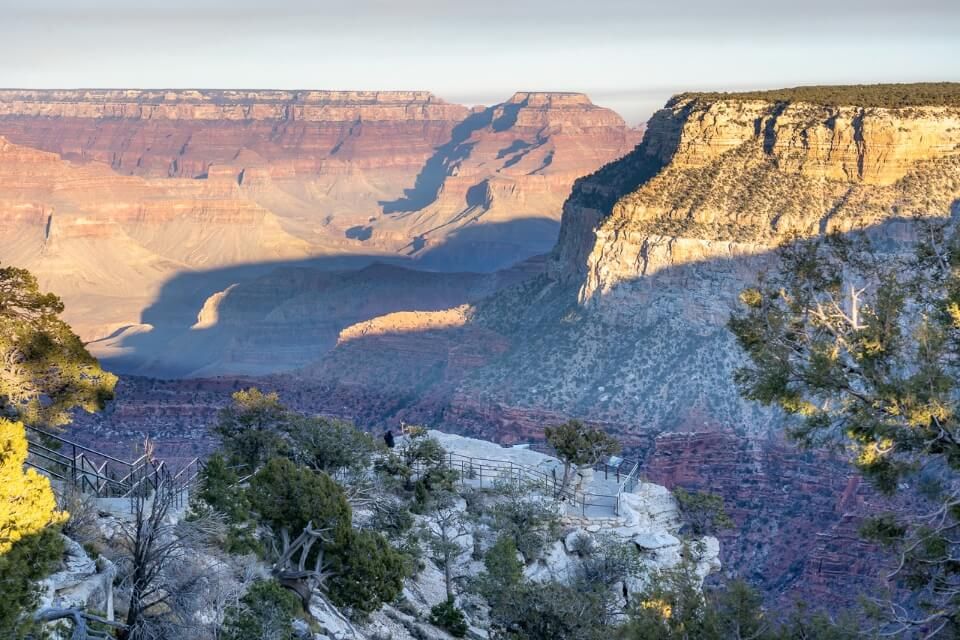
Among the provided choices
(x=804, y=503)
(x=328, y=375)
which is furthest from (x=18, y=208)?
(x=804, y=503)

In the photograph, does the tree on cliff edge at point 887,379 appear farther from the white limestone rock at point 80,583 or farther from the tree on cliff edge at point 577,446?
the tree on cliff edge at point 577,446

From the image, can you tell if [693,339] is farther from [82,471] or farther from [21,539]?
[21,539]

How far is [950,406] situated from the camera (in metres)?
19.2

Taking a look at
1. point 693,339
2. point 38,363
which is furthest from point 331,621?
point 693,339

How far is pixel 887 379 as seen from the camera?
2009 centimetres

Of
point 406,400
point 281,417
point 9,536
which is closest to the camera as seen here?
point 9,536

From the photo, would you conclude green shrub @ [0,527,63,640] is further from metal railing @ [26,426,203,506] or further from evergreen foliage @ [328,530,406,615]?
evergreen foliage @ [328,530,406,615]

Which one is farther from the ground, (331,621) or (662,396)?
(331,621)

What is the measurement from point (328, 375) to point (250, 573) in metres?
48.6

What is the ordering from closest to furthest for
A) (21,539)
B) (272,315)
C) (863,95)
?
(21,539), (863,95), (272,315)

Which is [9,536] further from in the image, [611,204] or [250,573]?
[611,204]

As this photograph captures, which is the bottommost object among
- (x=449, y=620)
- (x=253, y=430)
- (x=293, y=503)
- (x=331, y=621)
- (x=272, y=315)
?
(x=272, y=315)

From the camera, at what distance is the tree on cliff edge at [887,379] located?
1922 centimetres

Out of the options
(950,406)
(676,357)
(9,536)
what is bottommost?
(676,357)
